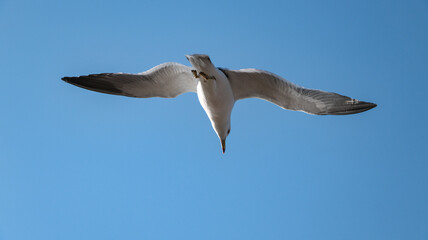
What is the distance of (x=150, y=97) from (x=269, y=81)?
2230 millimetres

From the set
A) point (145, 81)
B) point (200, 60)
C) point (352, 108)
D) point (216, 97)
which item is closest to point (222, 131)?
point (216, 97)

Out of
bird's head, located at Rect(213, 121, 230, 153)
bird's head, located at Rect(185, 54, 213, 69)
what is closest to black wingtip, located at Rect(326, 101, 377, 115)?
bird's head, located at Rect(213, 121, 230, 153)

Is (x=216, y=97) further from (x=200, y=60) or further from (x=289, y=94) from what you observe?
(x=289, y=94)

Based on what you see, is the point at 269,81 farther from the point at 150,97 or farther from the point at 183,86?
the point at 150,97

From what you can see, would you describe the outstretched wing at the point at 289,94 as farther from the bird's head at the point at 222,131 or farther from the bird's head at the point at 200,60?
the bird's head at the point at 200,60

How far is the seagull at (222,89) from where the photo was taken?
8312 millimetres

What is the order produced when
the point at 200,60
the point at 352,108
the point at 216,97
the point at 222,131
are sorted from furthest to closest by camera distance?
the point at 222,131
the point at 352,108
the point at 216,97
the point at 200,60

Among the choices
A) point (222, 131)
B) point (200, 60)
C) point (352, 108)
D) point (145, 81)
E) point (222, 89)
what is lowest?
point (222, 131)

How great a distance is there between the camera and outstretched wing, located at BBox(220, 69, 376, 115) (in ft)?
28.0

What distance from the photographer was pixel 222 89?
8.28 meters

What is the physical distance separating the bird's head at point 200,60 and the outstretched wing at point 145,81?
918 millimetres

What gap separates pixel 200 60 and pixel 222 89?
0.90 meters

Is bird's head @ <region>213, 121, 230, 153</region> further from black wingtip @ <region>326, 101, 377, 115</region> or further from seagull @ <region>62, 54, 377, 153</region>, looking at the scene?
black wingtip @ <region>326, 101, 377, 115</region>

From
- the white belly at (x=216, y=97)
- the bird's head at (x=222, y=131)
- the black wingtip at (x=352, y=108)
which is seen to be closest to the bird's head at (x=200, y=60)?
the white belly at (x=216, y=97)
